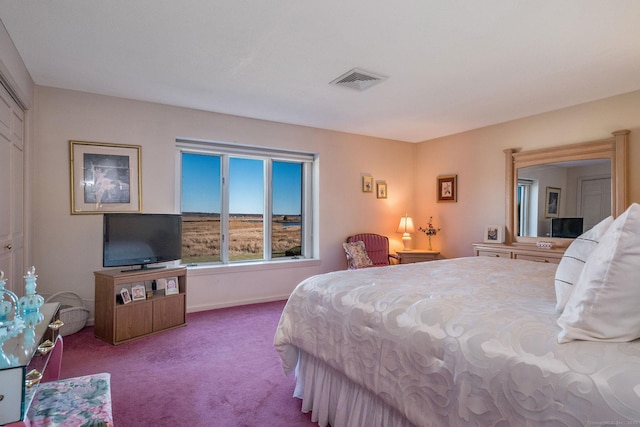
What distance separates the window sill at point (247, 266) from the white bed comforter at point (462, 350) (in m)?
2.42

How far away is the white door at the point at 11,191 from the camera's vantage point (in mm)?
2562

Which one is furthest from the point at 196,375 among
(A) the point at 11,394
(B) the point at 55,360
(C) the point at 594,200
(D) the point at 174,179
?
(C) the point at 594,200

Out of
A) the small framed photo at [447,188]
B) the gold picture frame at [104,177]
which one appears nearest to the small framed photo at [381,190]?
the small framed photo at [447,188]

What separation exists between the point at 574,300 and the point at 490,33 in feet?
6.70

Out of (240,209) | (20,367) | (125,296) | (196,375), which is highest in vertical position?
(240,209)

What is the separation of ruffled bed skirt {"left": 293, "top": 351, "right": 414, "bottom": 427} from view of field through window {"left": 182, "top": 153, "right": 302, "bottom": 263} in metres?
2.83

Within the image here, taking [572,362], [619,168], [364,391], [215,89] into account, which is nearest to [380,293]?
[364,391]

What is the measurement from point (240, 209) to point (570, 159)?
4.13 meters

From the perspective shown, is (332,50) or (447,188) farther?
(447,188)

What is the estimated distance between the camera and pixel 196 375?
8.48 ft

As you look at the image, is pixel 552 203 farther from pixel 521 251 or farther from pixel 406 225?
pixel 406 225

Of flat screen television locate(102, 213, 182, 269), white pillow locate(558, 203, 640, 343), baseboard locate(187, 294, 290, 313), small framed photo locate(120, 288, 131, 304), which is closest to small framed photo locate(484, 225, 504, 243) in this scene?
baseboard locate(187, 294, 290, 313)

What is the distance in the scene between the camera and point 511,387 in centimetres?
107

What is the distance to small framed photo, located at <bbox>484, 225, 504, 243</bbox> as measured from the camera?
15.5 feet
